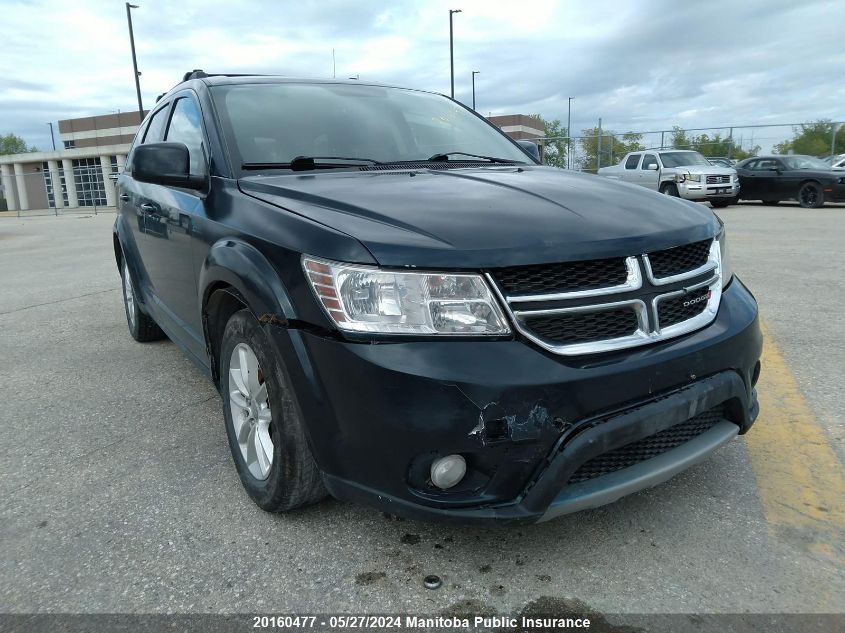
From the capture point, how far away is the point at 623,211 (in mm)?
2312

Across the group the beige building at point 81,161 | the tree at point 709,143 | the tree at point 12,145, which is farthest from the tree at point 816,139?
the tree at point 12,145

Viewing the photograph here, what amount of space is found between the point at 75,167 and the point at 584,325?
4968cm

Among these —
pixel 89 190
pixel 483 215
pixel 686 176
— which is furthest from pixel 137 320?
pixel 89 190

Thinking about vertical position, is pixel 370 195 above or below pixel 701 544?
above

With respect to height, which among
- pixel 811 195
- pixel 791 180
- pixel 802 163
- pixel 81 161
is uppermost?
pixel 81 161

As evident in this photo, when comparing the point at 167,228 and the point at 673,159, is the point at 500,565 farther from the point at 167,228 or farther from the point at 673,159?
the point at 673,159

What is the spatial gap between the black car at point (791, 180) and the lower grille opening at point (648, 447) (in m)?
17.4

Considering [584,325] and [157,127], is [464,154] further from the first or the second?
[157,127]

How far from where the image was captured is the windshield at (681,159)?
18188 mm

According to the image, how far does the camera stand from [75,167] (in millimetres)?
44531

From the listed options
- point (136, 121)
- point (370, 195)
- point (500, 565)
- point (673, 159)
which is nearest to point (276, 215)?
point (370, 195)

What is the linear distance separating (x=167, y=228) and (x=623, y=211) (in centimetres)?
223

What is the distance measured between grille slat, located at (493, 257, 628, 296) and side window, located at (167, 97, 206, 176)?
161cm

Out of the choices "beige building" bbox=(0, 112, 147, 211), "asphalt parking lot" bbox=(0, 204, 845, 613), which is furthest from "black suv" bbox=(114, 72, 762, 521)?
"beige building" bbox=(0, 112, 147, 211)
